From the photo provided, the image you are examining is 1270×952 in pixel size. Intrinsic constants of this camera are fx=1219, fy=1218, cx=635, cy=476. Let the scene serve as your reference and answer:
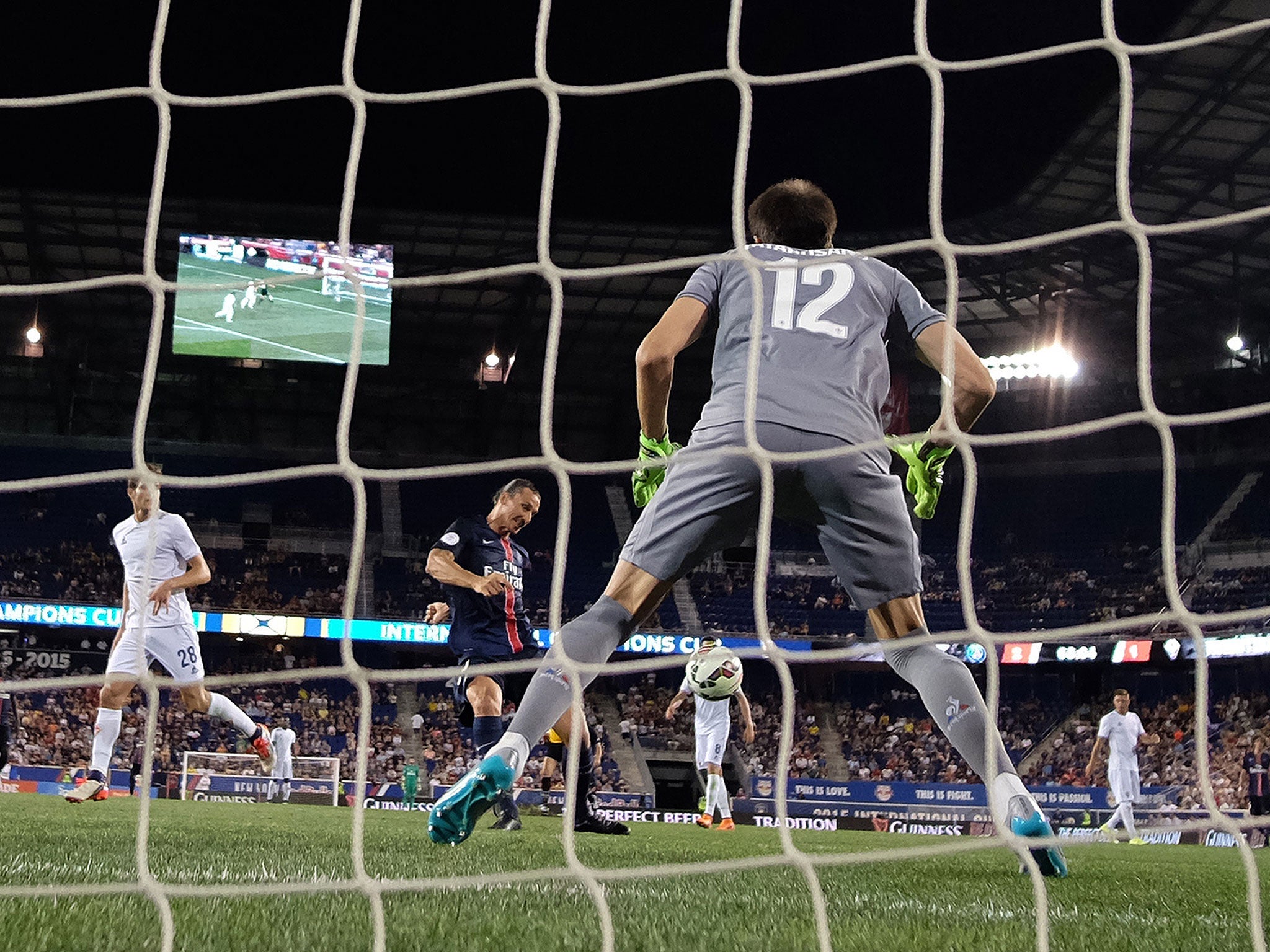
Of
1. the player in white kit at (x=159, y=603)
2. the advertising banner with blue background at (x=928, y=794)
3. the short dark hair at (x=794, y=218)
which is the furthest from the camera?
the advertising banner with blue background at (x=928, y=794)

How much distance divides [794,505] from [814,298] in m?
0.58

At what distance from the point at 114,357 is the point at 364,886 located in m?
26.8

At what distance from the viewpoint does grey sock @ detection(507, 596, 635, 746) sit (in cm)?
303

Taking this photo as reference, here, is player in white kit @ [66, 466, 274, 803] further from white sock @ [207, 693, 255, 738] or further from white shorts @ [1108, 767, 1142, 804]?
white shorts @ [1108, 767, 1142, 804]

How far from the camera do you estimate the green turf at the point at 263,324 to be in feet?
70.4

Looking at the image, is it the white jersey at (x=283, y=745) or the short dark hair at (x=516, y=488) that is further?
the white jersey at (x=283, y=745)

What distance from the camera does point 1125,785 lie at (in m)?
11.5

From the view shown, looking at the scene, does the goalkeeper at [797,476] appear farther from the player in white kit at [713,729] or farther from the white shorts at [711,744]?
the white shorts at [711,744]

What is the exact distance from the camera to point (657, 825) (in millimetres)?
11484

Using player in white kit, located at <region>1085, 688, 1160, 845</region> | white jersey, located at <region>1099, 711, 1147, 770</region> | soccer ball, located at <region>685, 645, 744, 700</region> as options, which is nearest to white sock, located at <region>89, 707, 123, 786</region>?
soccer ball, located at <region>685, 645, 744, 700</region>

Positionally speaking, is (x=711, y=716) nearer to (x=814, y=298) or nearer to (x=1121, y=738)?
(x=1121, y=738)

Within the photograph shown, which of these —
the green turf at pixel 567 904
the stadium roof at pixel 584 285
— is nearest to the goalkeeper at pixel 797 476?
the green turf at pixel 567 904

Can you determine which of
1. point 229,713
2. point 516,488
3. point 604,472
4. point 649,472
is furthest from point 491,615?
point 604,472

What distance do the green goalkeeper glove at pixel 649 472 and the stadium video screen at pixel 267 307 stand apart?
59.3 feet
